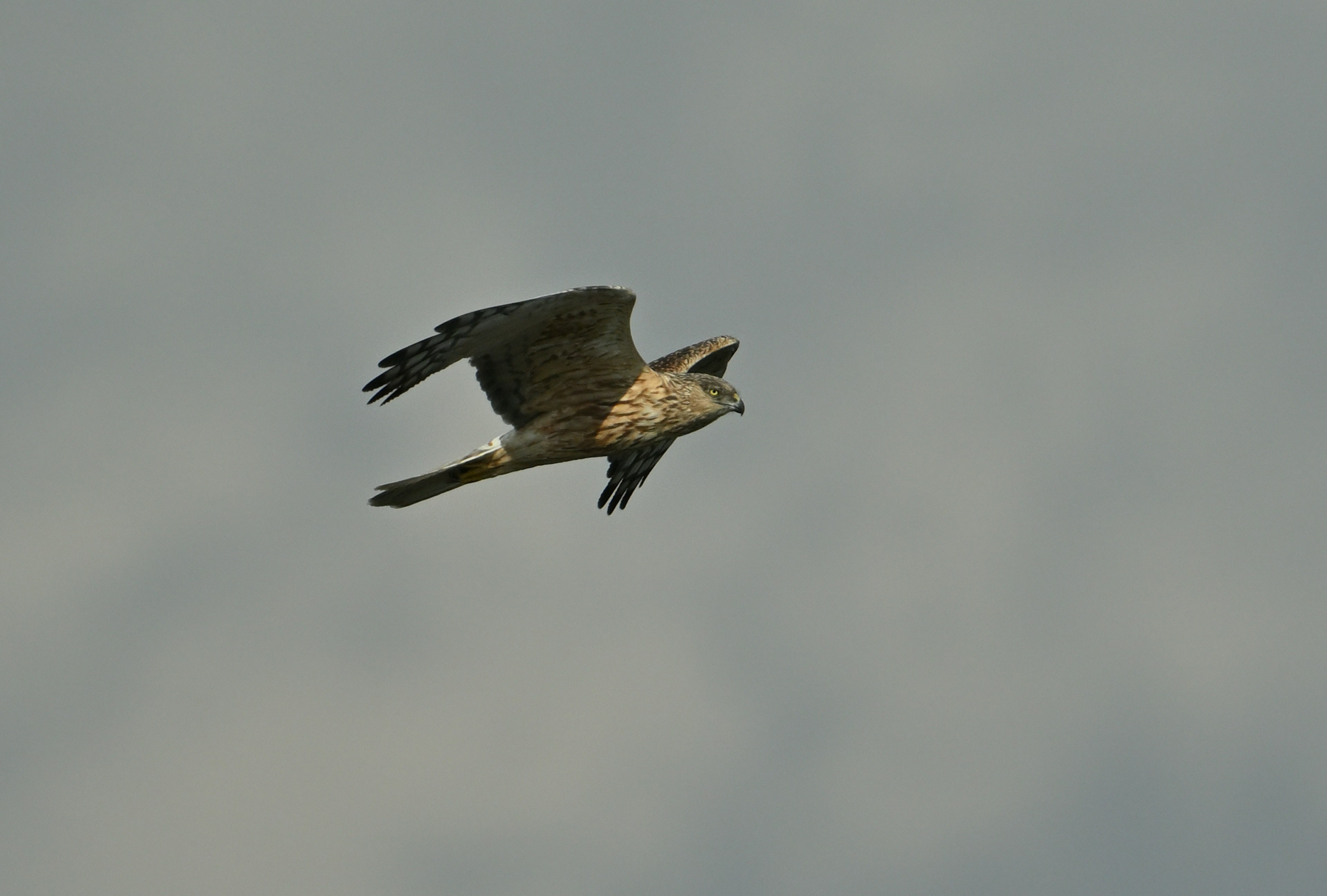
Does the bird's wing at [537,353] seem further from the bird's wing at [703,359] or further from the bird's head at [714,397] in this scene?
the bird's wing at [703,359]

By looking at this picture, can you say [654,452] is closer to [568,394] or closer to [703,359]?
[703,359]

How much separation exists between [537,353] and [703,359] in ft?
11.3

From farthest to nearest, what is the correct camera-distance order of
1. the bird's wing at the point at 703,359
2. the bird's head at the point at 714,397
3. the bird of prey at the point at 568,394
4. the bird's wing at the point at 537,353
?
the bird's wing at the point at 703,359 → the bird's head at the point at 714,397 → the bird of prey at the point at 568,394 → the bird's wing at the point at 537,353

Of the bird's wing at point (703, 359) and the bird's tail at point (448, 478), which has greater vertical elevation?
the bird's wing at point (703, 359)

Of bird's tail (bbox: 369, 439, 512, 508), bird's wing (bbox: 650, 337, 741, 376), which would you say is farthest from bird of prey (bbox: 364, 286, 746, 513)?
bird's wing (bbox: 650, 337, 741, 376)

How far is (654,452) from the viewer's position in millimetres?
17422

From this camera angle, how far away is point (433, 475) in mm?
14305

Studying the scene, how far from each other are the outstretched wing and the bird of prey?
6.76 feet

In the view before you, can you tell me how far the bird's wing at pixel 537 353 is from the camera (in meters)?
13.4

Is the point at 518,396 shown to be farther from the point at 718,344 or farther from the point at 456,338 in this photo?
the point at 718,344

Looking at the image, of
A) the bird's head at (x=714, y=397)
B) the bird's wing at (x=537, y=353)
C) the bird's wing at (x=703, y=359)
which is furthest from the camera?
the bird's wing at (x=703, y=359)

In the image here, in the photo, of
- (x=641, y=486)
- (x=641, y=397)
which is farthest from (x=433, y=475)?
(x=641, y=486)

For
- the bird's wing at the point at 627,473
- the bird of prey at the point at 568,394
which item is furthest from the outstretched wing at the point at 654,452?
the bird of prey at the point at 568,394

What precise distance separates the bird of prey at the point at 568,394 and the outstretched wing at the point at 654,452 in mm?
2059
